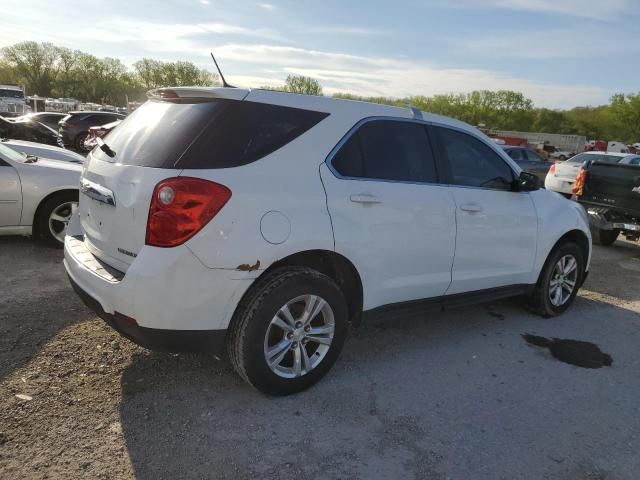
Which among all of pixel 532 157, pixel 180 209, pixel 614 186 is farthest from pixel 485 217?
pixel 532 157

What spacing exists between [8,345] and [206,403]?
A: 157 cm

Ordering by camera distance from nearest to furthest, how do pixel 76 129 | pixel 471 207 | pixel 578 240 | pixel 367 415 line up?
pixel 367 415 → pixel 471 207 → pixel 578 240 → pixel 76 129

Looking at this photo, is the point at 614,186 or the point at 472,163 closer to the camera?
the point at 472,163

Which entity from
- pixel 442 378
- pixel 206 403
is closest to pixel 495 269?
pixel 442 378

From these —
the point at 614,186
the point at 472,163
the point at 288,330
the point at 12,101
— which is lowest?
the point at 12,101

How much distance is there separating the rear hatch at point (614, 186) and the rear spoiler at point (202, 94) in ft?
23.8

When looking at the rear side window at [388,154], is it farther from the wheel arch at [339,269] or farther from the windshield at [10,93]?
the windshield at [10,93]

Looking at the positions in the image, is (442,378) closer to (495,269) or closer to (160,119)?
(495,269)

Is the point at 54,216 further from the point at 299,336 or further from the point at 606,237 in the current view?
the point at 606,237

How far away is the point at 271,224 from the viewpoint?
2893 millimetres

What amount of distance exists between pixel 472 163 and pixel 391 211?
1.10 meters

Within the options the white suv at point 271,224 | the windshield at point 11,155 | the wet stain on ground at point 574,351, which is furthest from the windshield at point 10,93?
the wet stain on ground at point 574,351

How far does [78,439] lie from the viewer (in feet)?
8.82

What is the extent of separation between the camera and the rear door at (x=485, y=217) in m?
3.96
